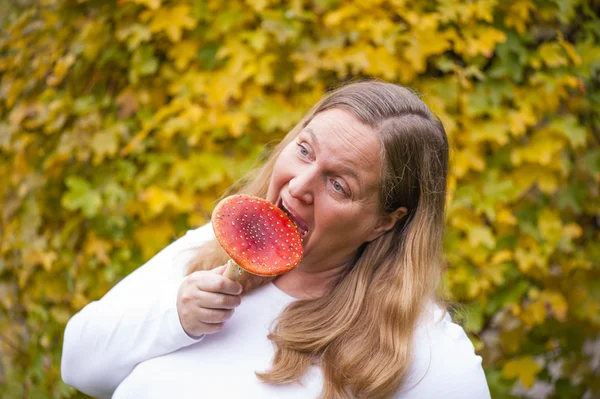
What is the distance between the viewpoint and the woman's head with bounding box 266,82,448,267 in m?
1.36

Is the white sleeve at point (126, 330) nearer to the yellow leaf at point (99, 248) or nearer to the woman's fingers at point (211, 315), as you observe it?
the woman's fingers at point (211, 315)

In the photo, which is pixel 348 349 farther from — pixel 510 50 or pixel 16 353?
pixel 16 353

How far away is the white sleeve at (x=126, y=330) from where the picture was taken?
4.75 feet

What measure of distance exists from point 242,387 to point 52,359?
1679 mm

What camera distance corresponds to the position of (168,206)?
245 centimetres

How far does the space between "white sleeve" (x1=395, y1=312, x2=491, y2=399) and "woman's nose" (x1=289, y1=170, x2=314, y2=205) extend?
403 millimetres

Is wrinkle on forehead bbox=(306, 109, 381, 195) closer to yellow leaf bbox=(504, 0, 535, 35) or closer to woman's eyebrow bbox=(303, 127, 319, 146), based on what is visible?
woman's eyebrow bbox=(303, 127, 319, 146)

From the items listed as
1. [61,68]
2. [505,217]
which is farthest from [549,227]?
[61,68]

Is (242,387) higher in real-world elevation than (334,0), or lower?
lower

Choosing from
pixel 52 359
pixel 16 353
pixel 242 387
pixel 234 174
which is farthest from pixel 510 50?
pixel 16 353

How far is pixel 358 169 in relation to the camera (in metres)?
1.36

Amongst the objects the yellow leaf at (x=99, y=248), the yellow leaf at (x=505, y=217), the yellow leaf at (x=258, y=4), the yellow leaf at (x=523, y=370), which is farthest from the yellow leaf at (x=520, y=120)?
the yellow leaf at (x=99, y=248)

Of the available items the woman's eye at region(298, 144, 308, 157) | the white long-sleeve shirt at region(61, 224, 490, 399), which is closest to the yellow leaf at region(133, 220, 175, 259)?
the white long-sleeve shirt at region(61, 224, 490, 399)

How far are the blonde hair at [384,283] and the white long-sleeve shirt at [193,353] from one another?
1.3 inches
